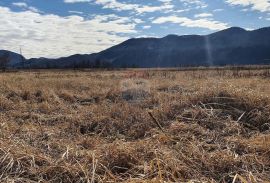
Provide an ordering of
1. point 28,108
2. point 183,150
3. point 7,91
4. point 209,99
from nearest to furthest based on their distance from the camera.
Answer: point 183,150 → point 209,99 → point 28,108 → point 7,91

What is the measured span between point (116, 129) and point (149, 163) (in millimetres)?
2863

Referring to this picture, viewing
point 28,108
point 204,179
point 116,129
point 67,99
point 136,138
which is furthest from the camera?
point 67,99

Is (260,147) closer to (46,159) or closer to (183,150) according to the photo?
(183,150)

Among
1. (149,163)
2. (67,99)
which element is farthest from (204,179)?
(67,99)

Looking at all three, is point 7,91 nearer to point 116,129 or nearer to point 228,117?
point 116,129

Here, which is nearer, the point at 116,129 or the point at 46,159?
the point at 46,159

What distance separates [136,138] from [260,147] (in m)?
2.17

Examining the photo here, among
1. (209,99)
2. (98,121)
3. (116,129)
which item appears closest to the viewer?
(116,129)

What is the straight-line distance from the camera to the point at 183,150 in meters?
4.79

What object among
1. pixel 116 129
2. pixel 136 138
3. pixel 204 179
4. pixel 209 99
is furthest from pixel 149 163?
pixel 209 99

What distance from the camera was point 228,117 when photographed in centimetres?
673

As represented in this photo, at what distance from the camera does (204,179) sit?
3857 mm

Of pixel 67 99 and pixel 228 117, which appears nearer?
pixel 228 117

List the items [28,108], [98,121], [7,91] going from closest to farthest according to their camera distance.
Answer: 1. [98,121]
2. [28,108]
3. [7,91]
